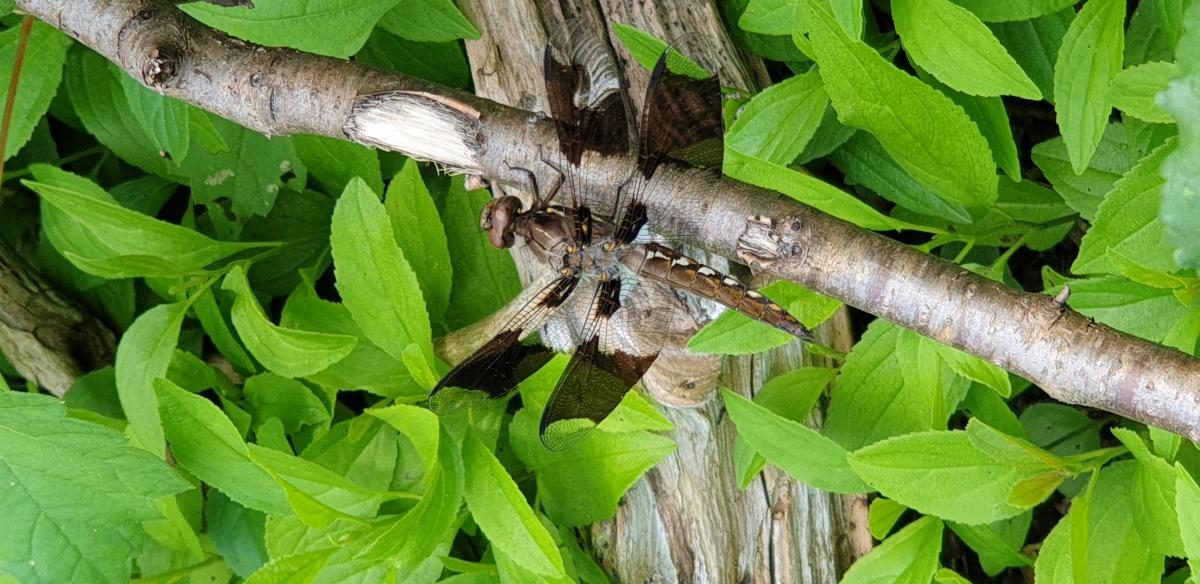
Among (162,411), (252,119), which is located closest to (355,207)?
(252,119)

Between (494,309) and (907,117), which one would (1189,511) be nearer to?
(907,117)

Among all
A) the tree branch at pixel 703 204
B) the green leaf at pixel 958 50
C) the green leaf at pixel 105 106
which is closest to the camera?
the tree branch at pixel 703 204

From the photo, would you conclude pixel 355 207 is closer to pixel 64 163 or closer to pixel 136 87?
pixel 136 87

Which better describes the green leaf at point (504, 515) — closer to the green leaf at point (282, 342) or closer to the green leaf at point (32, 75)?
the green leaf at point (282, 342)

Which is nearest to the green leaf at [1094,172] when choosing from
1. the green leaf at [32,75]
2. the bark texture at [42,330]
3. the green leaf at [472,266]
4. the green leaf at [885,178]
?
the green leaf at [885,178]

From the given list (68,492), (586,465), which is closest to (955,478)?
(586,465)

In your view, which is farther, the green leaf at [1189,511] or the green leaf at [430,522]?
the green leaf at [430,522]
